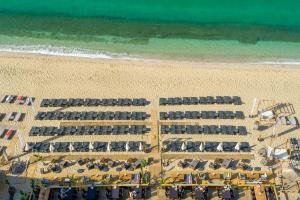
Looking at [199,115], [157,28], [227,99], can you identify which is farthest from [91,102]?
[157,28]

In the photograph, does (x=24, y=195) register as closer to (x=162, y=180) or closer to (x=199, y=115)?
(x=162, y=180)

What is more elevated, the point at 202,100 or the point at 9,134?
the point at 202,100

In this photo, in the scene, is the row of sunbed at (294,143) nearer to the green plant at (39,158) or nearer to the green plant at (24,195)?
the green plant at (39,158)

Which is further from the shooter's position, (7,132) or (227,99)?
(227,99)

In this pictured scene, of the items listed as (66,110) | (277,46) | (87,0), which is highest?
(87,0)

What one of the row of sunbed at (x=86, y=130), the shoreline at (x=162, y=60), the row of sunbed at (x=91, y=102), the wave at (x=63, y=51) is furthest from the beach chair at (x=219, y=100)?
the wave at (x=63, y=51)

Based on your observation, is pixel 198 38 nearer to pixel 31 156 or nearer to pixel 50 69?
pixel 50 69

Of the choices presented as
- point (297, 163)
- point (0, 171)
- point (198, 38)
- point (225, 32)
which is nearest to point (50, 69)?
point (0, 171)

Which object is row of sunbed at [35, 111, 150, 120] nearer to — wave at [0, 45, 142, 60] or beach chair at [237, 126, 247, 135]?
beach chair at [237, 126, 247, 135]
